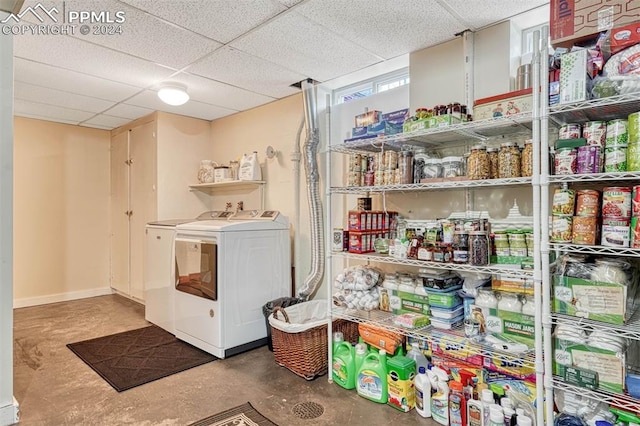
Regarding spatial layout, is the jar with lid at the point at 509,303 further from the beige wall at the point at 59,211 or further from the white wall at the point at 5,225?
the beige wall at the point at 59,211


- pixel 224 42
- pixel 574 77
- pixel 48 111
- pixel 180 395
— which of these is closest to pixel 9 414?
pixel 180 395

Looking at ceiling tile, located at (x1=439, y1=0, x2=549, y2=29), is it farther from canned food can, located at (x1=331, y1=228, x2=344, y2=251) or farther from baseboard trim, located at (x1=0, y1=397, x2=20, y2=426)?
baseboard trim, located at (x1=0, y1=397, x2=20, y2=426)

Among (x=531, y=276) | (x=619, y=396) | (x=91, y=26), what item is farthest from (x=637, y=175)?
(x=91, y=26)

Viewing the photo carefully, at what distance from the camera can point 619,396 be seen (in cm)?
148

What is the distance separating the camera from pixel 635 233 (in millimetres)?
1448

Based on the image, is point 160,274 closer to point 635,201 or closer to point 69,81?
point 69,81

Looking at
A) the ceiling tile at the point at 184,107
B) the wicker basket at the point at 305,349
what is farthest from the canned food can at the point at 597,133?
the ceiling tile at the point at 184,107

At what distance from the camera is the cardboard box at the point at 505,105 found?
72.8 inches

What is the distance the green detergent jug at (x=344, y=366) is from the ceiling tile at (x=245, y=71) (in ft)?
7.14

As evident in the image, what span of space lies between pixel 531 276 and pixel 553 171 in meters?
0.50

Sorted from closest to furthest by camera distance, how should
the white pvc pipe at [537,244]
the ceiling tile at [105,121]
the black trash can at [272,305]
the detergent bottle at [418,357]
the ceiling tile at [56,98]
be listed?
the white pvc pipe at [537,244] → the detergent bottle at [418,357] → the black trash can at [272,305] → the ceiling tile at [56,98] → the ceiling tile at [105,121]

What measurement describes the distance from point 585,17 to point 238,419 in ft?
8.58

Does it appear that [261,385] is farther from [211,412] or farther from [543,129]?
[543,129]

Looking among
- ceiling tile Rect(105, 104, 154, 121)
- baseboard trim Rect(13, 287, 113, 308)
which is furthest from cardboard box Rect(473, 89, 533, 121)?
baseboard trim Rect(13, 287, 113, 308)
